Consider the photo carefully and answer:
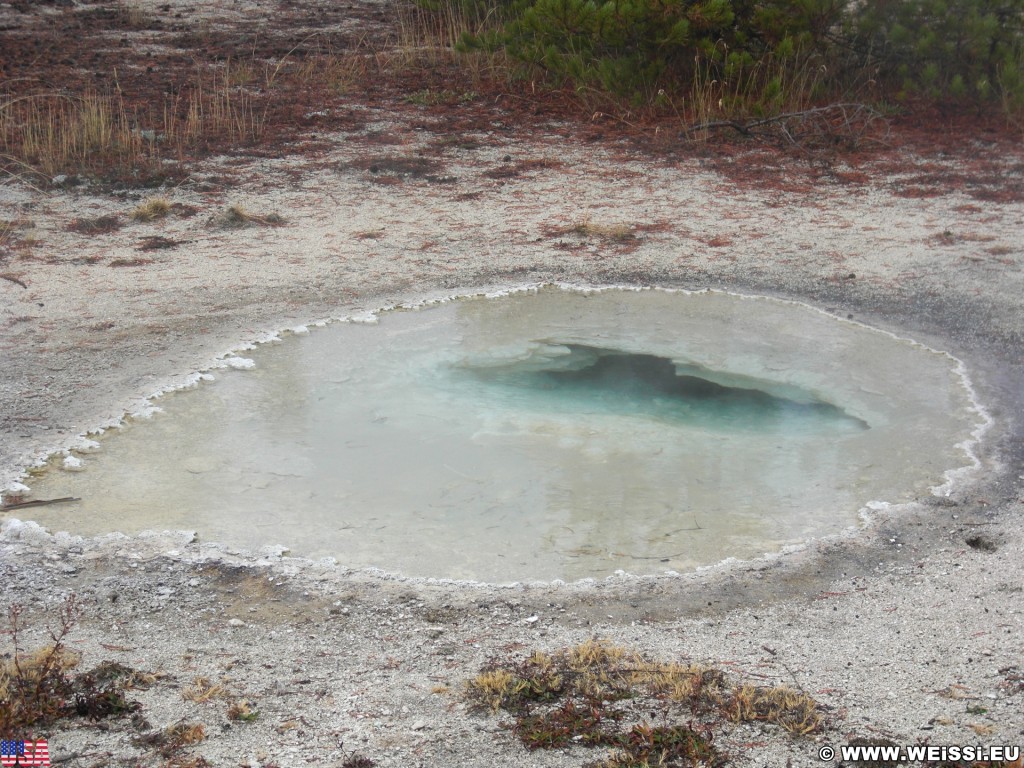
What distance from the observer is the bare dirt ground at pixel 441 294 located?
3184 millimetres

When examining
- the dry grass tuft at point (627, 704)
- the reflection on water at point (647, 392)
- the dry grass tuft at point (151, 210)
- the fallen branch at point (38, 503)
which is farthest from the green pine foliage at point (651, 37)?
the dry grass tuft at point (627, 704)

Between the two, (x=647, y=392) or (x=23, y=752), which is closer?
(x=23, y=752)

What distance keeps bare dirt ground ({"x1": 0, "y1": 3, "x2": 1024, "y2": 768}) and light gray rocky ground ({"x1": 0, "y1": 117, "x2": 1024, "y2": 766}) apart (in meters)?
0.01

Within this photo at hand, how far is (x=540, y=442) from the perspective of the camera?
5.10m

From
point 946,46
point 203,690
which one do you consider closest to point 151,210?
point 203,690

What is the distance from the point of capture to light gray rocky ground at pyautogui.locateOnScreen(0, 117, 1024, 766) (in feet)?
10.3

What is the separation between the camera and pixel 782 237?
26.5ft

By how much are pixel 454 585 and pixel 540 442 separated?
1299mm

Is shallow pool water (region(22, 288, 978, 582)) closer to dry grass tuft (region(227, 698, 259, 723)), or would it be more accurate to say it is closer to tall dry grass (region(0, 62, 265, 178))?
dry grass tuft (region(227, 698, 259, 723))

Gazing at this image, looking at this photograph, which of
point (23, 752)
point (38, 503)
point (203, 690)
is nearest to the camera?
point (23, 752)

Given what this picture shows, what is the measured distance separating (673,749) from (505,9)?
406 inches

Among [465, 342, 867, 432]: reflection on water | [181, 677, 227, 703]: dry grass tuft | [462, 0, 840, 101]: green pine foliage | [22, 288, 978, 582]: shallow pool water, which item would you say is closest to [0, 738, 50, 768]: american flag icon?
[181, 677, 227, 703]: dry grass tuft

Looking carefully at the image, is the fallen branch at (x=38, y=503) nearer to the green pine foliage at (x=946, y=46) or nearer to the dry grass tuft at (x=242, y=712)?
the dry grass tuft at (x=242, y=712)

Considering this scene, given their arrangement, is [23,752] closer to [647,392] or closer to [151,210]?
[647,392]
